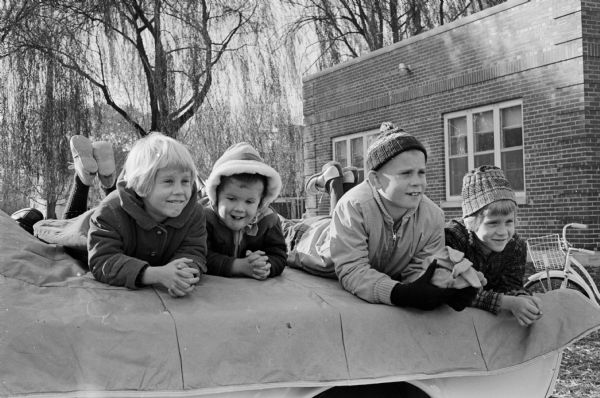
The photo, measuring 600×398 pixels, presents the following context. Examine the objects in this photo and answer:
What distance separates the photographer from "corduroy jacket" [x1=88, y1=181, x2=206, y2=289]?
6.85 feet

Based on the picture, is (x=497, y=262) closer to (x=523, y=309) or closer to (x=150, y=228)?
(x=523, y=309)

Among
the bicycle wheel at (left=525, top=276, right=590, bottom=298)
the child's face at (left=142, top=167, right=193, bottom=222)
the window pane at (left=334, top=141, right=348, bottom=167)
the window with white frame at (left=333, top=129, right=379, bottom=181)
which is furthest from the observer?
the window pane at (left=334, top=141, right=348, bottom=167)

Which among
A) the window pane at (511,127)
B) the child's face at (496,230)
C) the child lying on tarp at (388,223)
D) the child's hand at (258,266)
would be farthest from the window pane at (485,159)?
the child's hand at (258,266)

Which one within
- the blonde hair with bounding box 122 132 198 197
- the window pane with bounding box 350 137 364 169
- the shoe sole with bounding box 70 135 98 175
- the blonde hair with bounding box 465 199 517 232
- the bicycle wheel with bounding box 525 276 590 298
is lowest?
the bicycle wheel with bounding box 525 276 590 298

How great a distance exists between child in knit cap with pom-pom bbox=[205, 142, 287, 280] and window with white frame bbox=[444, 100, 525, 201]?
832 centimetres

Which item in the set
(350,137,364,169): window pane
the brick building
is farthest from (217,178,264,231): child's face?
(350,137,364,169): window pane

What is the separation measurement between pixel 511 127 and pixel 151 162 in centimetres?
936

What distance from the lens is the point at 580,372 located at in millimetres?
4176

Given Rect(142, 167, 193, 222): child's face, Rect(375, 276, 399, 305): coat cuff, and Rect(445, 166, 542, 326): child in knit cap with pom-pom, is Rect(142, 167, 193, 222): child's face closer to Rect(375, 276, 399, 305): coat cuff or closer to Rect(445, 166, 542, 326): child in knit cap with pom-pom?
Rect(375, 276, 399, 305): coat cuff

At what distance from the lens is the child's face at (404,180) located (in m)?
2.50

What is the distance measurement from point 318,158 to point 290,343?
13516mm

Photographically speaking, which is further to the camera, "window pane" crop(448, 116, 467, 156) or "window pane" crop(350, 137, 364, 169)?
"window pane" crop(350, 137, 364, 169)

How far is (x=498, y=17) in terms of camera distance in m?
10.7

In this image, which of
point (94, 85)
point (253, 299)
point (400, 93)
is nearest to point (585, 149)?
point (400, 93)
